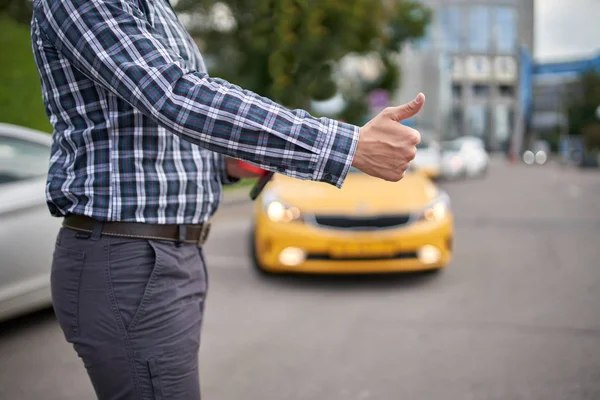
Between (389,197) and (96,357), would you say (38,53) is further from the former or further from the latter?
(389,197)

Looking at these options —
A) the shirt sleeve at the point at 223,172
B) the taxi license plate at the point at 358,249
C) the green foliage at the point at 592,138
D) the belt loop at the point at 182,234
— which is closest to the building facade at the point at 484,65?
the green foliage at the point at 592,138

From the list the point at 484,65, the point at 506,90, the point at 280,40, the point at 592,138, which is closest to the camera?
the point at 280,40

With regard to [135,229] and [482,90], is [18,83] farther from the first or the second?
[482,90]

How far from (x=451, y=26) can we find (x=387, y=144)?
81.4 meters

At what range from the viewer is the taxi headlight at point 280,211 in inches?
217

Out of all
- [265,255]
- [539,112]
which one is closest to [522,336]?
[265,255]

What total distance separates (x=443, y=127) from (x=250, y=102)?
71.7m

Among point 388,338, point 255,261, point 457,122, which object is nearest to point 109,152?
point 388,338

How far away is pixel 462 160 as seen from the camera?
79.9 feet

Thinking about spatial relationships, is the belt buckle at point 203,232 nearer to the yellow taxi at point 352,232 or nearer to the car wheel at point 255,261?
the yellow taxi at point 352,232

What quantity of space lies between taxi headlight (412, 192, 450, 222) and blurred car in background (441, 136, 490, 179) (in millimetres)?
17473

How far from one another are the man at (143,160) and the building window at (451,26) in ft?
263

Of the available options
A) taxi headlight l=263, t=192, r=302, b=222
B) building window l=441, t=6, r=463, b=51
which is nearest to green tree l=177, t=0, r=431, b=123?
taxi headlight l=263, t=192, r=302, b=222

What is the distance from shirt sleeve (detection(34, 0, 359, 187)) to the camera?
3.96 feet
